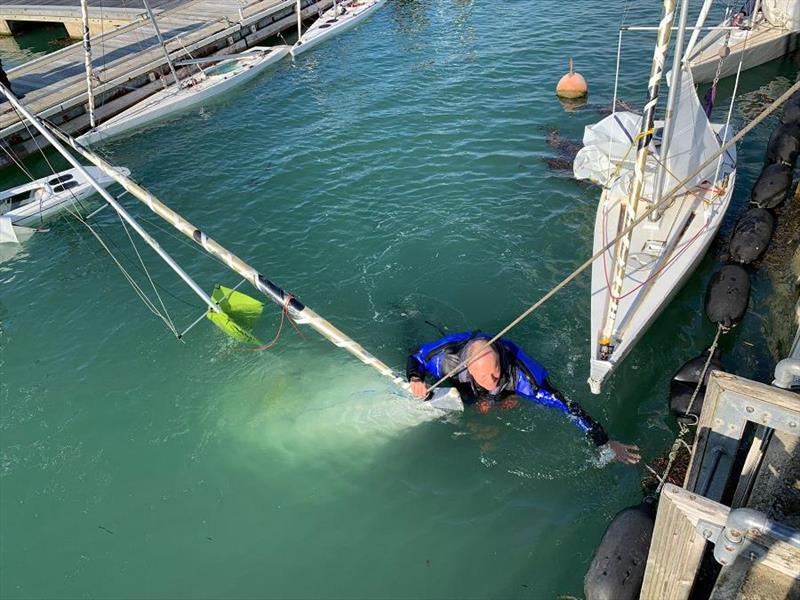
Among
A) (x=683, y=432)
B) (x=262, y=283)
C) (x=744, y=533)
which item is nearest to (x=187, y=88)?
(x=262, y=283)

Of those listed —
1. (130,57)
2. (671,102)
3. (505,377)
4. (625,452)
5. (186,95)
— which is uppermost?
(671,102)

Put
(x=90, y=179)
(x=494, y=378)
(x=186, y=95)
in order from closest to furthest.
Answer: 1. (x=494, y=378)
2. (x=90, y=179)
3. (x=186, y=95)

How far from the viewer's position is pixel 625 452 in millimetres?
10133

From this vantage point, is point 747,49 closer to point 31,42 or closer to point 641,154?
point 641,154

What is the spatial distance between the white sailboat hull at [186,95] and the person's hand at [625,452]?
20.5 meters

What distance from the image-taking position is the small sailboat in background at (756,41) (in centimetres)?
2252

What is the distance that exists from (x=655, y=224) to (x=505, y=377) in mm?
5363

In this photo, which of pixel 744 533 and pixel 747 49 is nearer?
pixel 744 533

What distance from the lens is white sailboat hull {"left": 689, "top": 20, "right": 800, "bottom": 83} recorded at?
22500mm

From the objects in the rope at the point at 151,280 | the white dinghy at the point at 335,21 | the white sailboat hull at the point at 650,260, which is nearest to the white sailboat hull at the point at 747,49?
the white sailboat hull at the point at 650,260

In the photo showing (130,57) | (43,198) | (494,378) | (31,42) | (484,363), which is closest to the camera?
(484,363)

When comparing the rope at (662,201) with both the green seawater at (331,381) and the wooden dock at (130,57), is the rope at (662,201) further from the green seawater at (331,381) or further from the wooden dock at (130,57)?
the wooden dock at (130,57)

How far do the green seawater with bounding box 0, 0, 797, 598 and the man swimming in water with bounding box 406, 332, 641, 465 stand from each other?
337mm

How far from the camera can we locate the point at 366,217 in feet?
55.5
